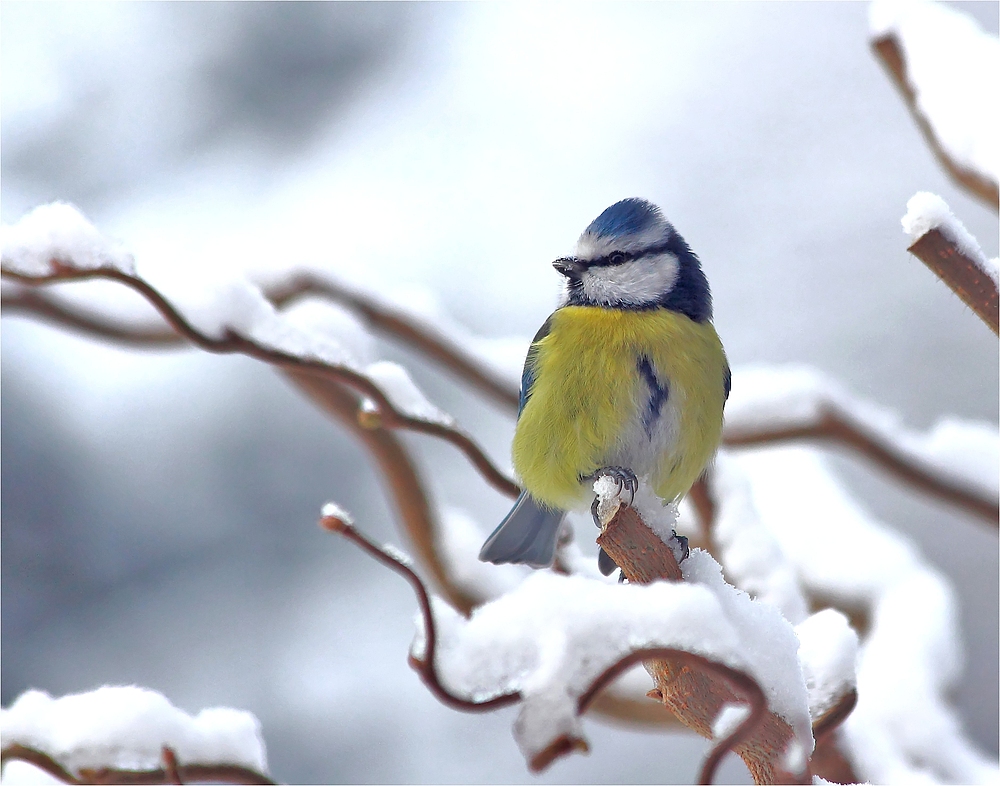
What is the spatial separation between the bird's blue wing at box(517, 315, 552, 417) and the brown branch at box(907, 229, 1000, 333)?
1.72 feet

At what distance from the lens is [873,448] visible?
961 millimetres

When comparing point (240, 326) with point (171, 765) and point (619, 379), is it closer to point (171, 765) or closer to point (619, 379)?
point (171, 765)

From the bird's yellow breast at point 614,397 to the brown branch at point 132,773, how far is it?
0.50m

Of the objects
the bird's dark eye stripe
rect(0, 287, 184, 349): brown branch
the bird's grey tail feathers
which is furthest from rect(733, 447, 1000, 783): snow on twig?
rect(0, 287, 184, 349): brown branch

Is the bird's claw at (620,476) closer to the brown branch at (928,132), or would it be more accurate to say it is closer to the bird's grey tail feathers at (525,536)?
the bird's grey tail feathers at (525,536)

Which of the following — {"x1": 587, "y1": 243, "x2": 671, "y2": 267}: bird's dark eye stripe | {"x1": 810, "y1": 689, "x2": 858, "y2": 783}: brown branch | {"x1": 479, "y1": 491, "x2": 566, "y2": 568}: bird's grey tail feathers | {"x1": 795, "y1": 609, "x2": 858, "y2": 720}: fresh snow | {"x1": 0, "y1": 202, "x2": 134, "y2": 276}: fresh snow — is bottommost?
{"x1": 810, "y1": 689, "x2": 858, "y2": 783}: brown branch

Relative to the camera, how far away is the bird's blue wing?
1.03 meters

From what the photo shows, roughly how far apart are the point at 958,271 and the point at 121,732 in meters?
0.59

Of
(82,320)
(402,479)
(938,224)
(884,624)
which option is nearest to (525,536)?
(402,479)

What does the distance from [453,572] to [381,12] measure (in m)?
2.13

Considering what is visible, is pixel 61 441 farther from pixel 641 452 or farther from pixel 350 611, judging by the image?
pixel 641 452

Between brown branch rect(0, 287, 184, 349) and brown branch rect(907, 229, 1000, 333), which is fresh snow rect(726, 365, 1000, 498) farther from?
brown branch rect(0, 287, 184, 349)

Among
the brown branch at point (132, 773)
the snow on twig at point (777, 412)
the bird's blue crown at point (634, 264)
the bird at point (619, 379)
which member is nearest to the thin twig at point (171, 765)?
the brown branch at point (132, 773)

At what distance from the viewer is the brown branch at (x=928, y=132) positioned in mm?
752
